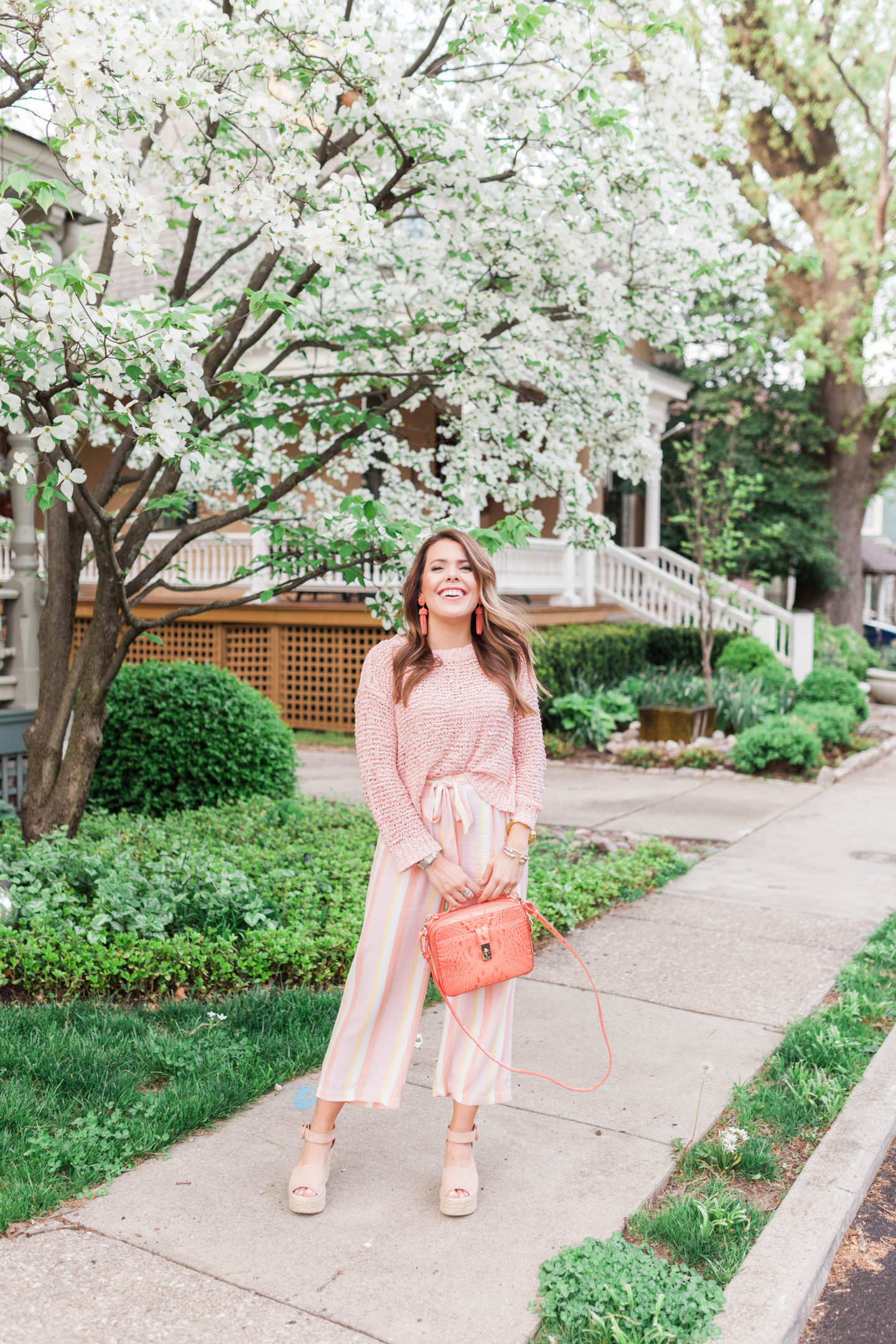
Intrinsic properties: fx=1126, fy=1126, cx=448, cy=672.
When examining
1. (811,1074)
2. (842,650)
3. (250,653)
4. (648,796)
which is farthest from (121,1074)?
(842,650)

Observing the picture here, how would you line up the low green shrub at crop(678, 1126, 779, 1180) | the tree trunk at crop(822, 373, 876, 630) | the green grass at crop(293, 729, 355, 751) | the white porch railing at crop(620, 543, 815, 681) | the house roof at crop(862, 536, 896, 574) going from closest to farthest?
1. the low green shrub at crop(678, 1126, 779, 1180)
2. the green grass at crop(293, 729, 355, 751)
3. the white porch railing at crop(620, 543, 815, 681)
4. the tree trunk at crop(822, 373, 876, 630)
5. the house roof at crop(862, 536, 896, 574)

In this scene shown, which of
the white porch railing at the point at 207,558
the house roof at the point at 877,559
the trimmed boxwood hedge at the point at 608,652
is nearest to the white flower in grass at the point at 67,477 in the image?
the trimmed boxwood hedge at the point at 608,652

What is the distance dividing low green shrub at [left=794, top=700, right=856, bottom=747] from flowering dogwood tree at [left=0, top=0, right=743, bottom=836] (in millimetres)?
5449

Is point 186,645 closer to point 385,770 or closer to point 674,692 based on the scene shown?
point 674,692

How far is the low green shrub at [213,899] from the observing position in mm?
4492

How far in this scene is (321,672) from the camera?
13156 mm

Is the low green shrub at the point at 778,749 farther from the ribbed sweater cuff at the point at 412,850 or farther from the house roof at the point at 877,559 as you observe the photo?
the house roof at the point at 877,559

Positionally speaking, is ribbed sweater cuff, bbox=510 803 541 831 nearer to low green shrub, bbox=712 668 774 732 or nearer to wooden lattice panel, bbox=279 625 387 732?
low green shrub, bbox=712 668 774 732

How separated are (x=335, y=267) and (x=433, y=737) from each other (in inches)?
101

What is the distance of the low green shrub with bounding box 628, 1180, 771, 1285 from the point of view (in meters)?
2.79

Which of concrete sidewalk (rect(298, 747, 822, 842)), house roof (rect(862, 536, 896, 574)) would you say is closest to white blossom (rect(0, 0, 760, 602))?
concrete sidewalk (rect(298, 747, 822, 842))

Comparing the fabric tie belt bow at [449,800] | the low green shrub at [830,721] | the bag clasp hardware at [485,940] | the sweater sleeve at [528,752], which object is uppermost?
the sweater sleeve at [528,752]

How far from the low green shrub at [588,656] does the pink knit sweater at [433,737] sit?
8.43 m

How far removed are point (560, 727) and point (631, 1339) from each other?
1000 centimetres
